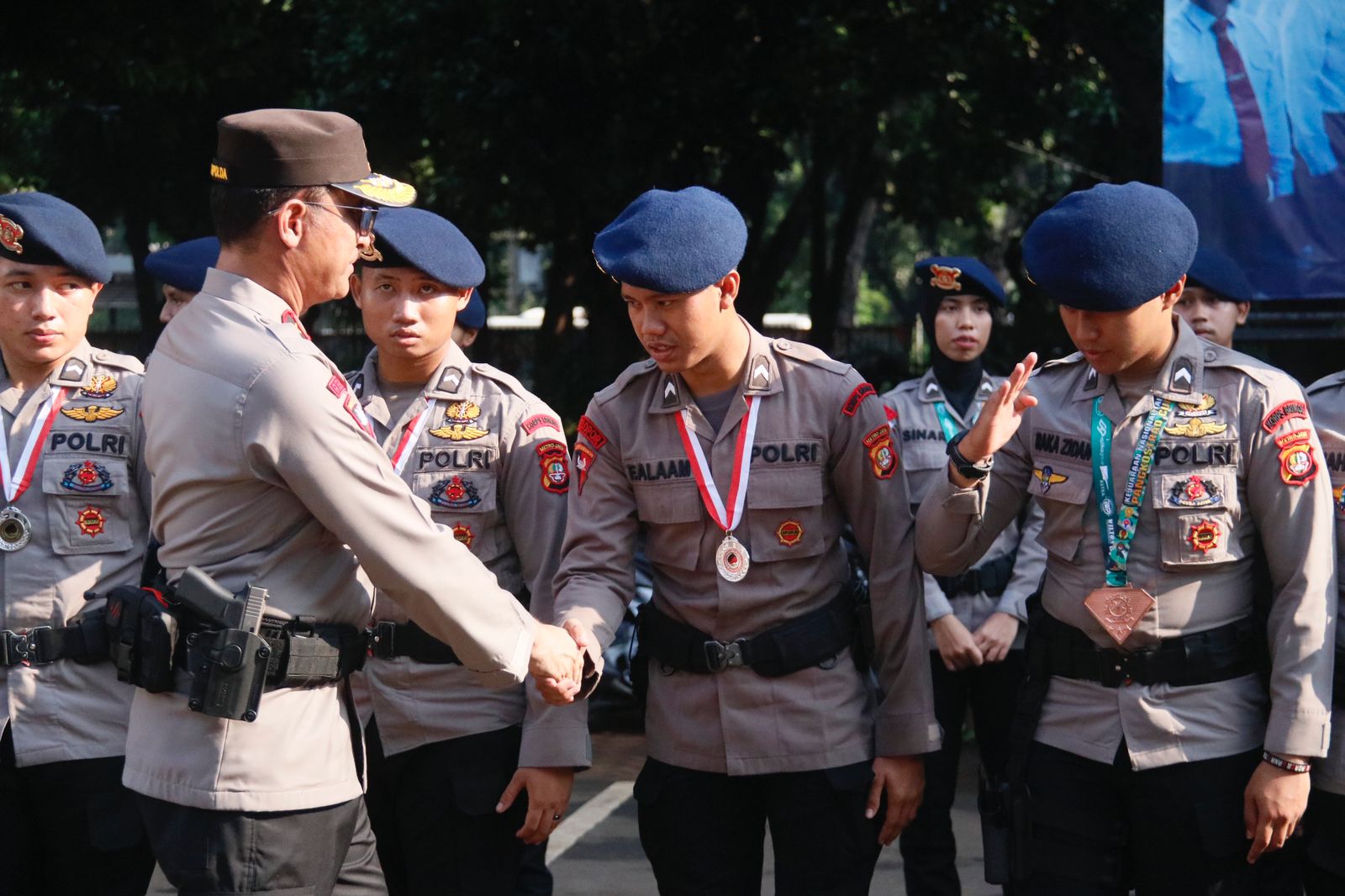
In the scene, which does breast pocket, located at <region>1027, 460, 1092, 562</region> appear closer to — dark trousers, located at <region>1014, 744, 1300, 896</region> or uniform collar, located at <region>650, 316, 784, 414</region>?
dark trousers, located at <region>1014, 744, 1300, 896</region>

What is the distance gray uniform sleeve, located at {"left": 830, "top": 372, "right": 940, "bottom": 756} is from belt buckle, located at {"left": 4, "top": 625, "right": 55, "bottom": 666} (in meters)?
2.09

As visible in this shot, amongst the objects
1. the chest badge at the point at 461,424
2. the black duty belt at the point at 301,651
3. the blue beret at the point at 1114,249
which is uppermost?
the blue beret at the point at 1114,249

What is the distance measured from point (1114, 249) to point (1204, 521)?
0.62 meters

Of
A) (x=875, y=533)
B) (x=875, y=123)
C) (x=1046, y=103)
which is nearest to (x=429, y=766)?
(x=875, y=533)

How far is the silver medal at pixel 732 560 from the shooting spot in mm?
3469

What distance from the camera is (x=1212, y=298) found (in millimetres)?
5035

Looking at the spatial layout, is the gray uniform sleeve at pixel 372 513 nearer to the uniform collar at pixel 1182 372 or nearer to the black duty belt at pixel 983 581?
the uniform collar at pixel 1182 372

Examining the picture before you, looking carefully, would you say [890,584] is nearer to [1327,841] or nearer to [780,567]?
[780,567]

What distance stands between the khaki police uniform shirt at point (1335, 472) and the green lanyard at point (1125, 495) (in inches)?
14.0

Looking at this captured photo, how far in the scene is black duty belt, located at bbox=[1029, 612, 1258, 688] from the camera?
3.30 meters

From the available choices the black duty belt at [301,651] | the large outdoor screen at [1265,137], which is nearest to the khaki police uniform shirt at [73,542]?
the black duty belt at [301,651]

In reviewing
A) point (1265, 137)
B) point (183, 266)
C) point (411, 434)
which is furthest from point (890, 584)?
point (1265, 137)

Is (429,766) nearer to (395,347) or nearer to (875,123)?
(395,347)

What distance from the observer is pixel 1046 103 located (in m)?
14.4
